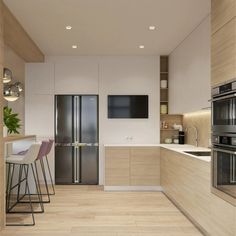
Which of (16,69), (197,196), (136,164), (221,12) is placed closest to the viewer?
(221,12)

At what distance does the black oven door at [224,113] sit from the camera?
271 cm

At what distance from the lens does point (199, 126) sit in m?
5.59

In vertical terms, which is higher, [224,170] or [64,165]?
[224,170]

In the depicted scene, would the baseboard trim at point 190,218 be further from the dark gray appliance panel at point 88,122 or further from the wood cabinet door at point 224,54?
the dark gray appliance panel at point 88,122

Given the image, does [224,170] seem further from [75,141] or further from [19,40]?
[75,141]

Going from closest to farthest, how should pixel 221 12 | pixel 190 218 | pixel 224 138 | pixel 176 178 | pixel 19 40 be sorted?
pixel 224 138
pixel 221 12
pixel 190 218
pixel 176 178
pixel 19 40

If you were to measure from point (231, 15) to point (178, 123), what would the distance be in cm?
410

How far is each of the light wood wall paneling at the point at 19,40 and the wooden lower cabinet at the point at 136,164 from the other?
7.38 ft

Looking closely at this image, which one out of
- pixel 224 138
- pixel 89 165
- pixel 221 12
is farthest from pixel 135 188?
pixel 221 12

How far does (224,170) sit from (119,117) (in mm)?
3883

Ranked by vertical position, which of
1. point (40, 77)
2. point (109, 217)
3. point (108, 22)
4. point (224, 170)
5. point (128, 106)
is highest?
point (108, 22)

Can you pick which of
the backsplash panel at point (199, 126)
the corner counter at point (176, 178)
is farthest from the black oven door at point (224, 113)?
the backsplash panel at point (199, 126)

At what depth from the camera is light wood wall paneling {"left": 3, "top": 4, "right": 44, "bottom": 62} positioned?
4.20m

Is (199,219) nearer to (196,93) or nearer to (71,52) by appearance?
(196,93)
